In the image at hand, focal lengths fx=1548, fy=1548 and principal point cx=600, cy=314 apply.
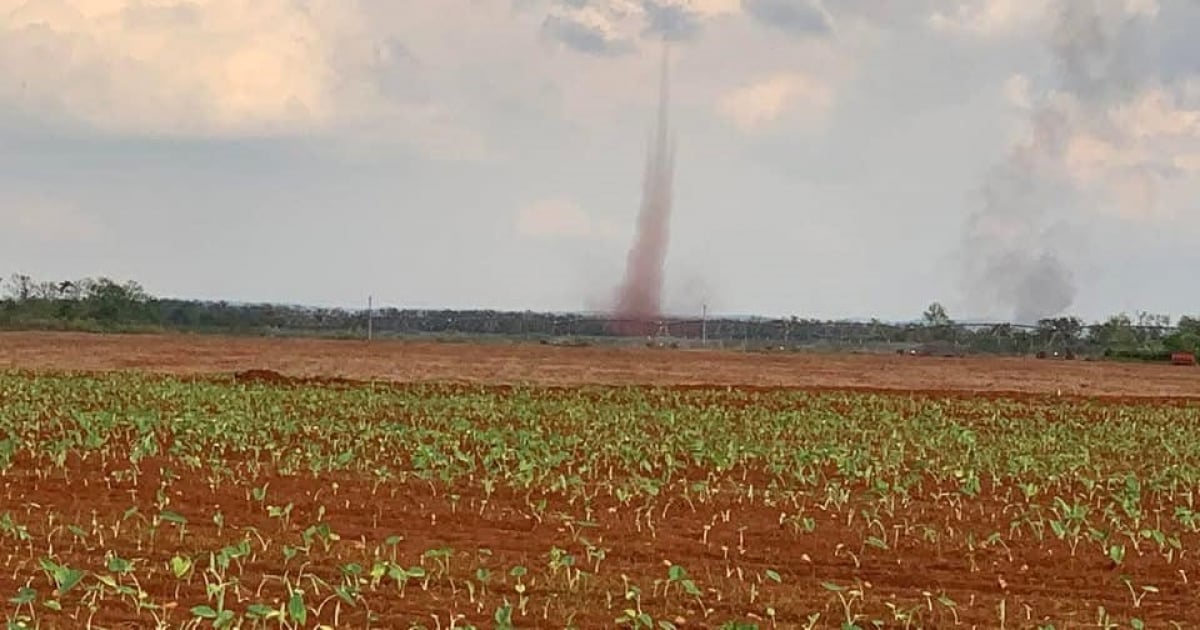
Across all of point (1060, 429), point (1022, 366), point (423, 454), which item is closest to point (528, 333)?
point (1022, 366)

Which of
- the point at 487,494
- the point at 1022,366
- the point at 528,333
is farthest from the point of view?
the point at 528,333

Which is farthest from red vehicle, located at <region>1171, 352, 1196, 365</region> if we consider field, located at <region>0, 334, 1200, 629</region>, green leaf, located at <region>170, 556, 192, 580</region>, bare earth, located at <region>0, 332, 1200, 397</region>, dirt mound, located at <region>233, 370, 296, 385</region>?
green leaf, located at <region>170, 556, 192, 580</region>

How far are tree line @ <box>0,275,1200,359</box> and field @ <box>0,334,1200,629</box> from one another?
174 ft

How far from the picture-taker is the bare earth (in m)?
51.8

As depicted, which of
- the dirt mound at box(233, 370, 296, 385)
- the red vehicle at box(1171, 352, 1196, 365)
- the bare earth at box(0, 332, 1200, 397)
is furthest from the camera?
the red vehicle at box(1171, 352, 1196, 365)

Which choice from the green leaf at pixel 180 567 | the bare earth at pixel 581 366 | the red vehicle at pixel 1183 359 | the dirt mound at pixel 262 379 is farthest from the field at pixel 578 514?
the red vehicle at pixel 1183 359

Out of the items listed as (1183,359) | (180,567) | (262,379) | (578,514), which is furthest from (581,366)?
(180,567)

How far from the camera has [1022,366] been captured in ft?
203

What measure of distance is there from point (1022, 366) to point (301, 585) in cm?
5494

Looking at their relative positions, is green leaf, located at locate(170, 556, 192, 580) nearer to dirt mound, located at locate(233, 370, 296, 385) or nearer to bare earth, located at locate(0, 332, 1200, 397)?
dirt mound, located at locate(233, 370, 296, 385)

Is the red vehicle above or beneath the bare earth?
above

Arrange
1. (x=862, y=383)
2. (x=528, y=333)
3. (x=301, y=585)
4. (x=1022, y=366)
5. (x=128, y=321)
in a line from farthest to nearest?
(x=528, y=333)
(x=128, y=321)
(x=1022, y=366)
(x=862, y=383)
(x=301, y=585)

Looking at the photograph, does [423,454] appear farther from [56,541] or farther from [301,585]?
[301,585]

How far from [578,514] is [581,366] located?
140ft
